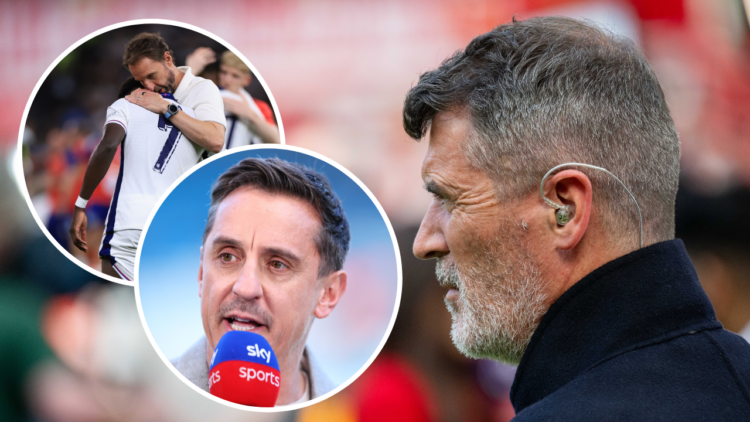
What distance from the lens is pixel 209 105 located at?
1524mm

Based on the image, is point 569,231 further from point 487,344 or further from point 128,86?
point 128,86

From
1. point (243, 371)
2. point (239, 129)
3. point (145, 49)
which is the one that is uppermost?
point (145, 49)

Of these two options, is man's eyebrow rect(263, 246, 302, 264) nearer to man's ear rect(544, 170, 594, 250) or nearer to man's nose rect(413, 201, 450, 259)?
man's nose rect(413, 201, 450, 259)

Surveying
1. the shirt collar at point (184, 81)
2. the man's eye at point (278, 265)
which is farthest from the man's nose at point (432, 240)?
the shirt collar at point (184, 81)

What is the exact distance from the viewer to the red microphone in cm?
115

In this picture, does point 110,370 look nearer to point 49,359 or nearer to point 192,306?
point 49,359

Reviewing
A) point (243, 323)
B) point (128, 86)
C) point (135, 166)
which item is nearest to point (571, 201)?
point (243, 323)

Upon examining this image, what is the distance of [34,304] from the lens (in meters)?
2.46

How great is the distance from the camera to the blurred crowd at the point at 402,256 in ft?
7.79

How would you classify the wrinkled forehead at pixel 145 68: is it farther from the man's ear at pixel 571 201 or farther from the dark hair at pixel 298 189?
the man's ear at pixel 571 201

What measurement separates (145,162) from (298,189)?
433mm

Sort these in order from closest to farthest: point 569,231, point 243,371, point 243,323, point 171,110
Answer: point 569,231, point 243,371, point 243,323, point 171,110

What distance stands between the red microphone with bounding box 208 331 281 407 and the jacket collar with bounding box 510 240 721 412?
0.55 metres

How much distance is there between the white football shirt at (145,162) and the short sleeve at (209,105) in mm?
31
